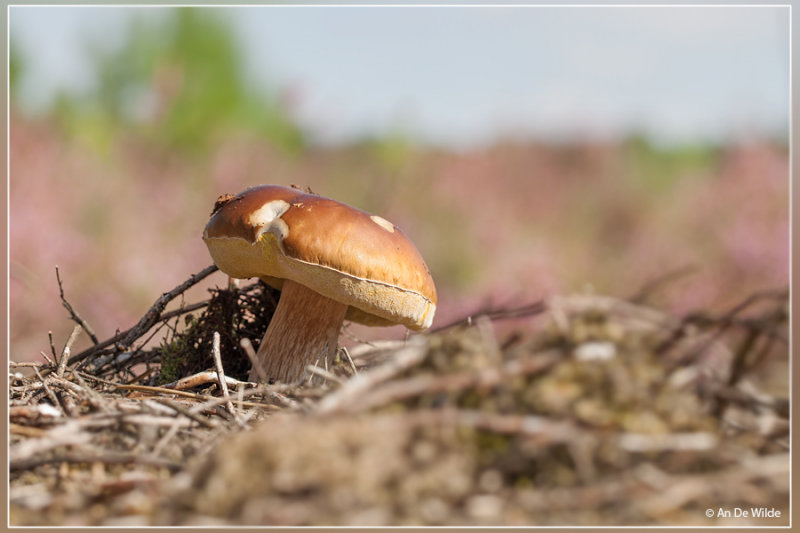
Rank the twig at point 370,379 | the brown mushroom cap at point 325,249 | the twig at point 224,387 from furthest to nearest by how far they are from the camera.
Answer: the brown mushroom cap at point 325,249, the twig at point 224,387, the twig at point 370,379

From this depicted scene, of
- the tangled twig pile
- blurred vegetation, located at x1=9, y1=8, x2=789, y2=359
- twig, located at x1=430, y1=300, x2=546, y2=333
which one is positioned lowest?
the tangled twig pile

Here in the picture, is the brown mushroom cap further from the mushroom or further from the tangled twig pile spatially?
the tangled twig pile

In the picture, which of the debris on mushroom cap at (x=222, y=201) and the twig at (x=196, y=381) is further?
the debris on mushroom cap at (x=222, y=201)

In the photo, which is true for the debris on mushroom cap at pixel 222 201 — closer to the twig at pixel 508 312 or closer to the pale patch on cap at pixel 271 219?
the pale patch on cap at pixel 271 219

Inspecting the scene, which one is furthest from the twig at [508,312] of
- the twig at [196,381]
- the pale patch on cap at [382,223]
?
the twig at [196,381]

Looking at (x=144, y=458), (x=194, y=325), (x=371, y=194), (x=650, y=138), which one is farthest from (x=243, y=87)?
(x=144, y=458)

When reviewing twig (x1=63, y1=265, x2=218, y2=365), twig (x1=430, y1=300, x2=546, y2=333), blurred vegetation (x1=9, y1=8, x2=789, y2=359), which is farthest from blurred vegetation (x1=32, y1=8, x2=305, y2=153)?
twig (x1=430, y1=300, x2=546, y2=333)

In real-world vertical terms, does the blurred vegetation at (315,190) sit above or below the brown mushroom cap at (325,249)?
above
